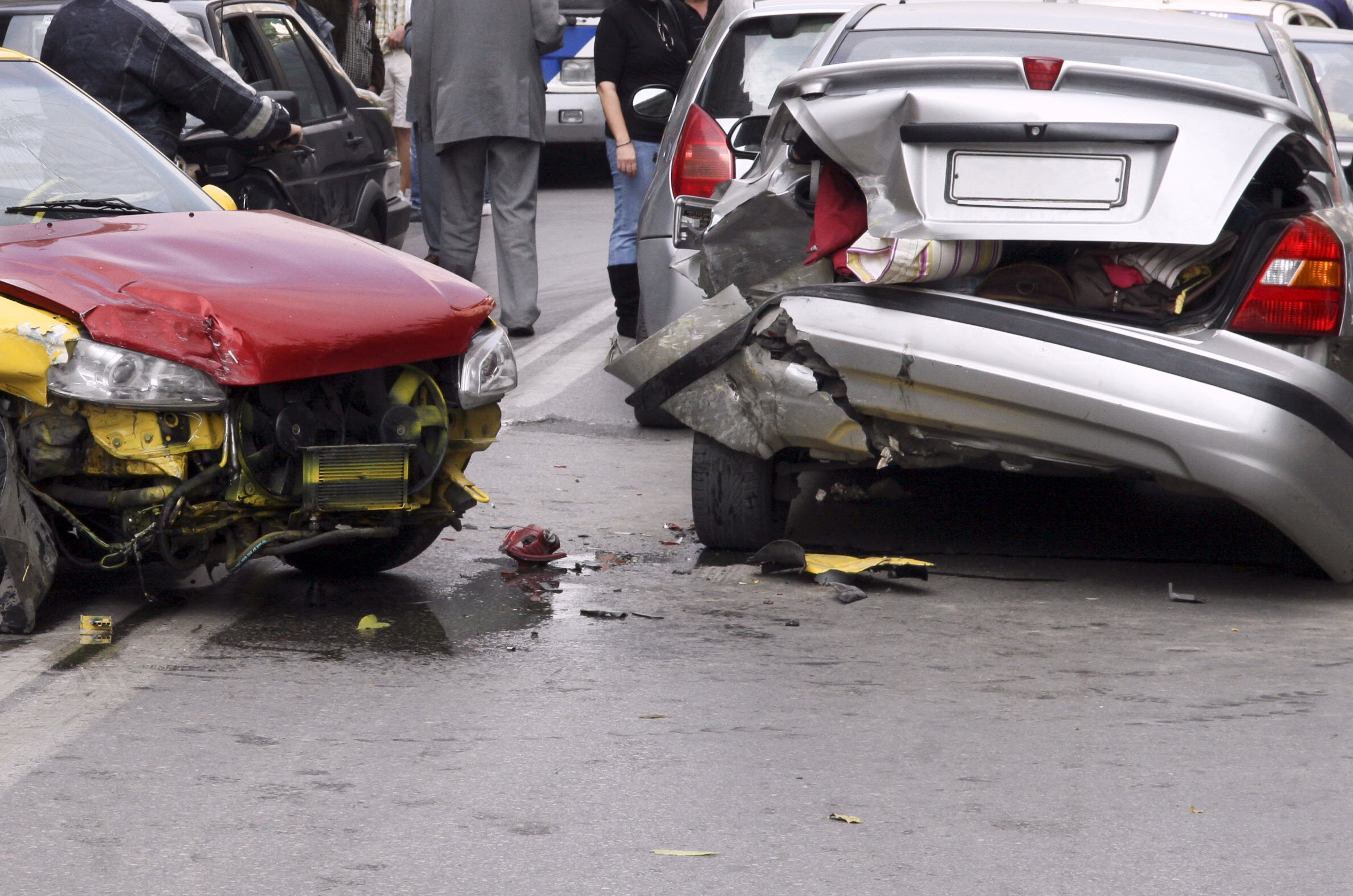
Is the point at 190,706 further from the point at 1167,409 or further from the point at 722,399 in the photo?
the point at 1167,409

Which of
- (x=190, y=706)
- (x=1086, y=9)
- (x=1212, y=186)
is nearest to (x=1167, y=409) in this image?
(x=1212, y=186)

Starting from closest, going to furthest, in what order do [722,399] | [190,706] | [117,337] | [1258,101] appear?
[190,706], [117,337], [1258,101], [722,399]

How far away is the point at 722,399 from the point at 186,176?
192 centimetres

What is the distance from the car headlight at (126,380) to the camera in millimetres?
4410

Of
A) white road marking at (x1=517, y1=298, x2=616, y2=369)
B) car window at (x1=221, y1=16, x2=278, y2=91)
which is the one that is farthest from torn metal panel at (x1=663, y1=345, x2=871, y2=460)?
car window at (x1=221, y1=16, x2=278, y2=91)

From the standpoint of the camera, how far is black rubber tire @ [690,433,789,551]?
5.54 meters

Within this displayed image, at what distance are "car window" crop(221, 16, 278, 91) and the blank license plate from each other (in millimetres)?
5376

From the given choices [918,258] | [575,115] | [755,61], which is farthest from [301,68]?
[575,115]

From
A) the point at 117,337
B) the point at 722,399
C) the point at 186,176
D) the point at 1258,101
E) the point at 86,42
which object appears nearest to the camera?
the point at 117,337

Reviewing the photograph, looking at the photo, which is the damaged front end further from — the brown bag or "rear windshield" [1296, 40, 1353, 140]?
"rear windshield" [1296, 40, 1353, 140]

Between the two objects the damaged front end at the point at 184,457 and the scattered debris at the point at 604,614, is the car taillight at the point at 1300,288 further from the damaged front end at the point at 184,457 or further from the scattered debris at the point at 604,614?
the damaged front end at the point at 184,457

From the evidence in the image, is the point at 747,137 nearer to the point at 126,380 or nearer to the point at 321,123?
the point at 126,380

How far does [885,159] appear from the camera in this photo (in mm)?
4965

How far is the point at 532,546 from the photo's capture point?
5629 millimetres
